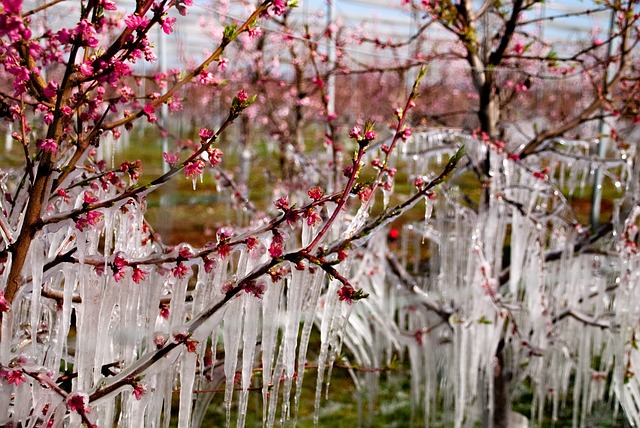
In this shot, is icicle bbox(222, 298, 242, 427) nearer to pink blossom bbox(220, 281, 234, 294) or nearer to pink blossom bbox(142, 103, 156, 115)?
pink blossom bbox(220, 281, 234, 294)

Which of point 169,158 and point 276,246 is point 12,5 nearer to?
point 169,158

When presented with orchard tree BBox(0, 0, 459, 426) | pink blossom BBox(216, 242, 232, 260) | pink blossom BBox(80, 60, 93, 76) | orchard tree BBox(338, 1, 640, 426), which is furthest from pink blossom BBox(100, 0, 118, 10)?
orchard tree BBox(338, 1, 640, 426)

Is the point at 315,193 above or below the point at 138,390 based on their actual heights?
above

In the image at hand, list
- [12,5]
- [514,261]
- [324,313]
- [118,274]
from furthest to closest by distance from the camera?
[514,261] → [324,313] → [118,274] → [12,5]

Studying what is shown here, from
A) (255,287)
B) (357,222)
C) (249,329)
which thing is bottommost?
(249,329)

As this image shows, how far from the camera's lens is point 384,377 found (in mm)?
5168

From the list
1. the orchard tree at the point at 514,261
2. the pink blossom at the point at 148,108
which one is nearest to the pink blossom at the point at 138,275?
the pink blossom at the point at 148,108

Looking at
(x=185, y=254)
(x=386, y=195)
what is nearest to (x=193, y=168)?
(x=185, y=254)

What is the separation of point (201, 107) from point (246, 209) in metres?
14.1

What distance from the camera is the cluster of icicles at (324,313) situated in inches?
52.8

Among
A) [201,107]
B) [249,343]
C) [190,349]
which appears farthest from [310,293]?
[201,107]

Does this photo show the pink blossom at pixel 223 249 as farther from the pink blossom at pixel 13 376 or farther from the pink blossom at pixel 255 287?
the pink blossom at pixel 13 376

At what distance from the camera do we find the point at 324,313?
157cm

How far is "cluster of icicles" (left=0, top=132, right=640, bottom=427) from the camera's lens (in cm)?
134
